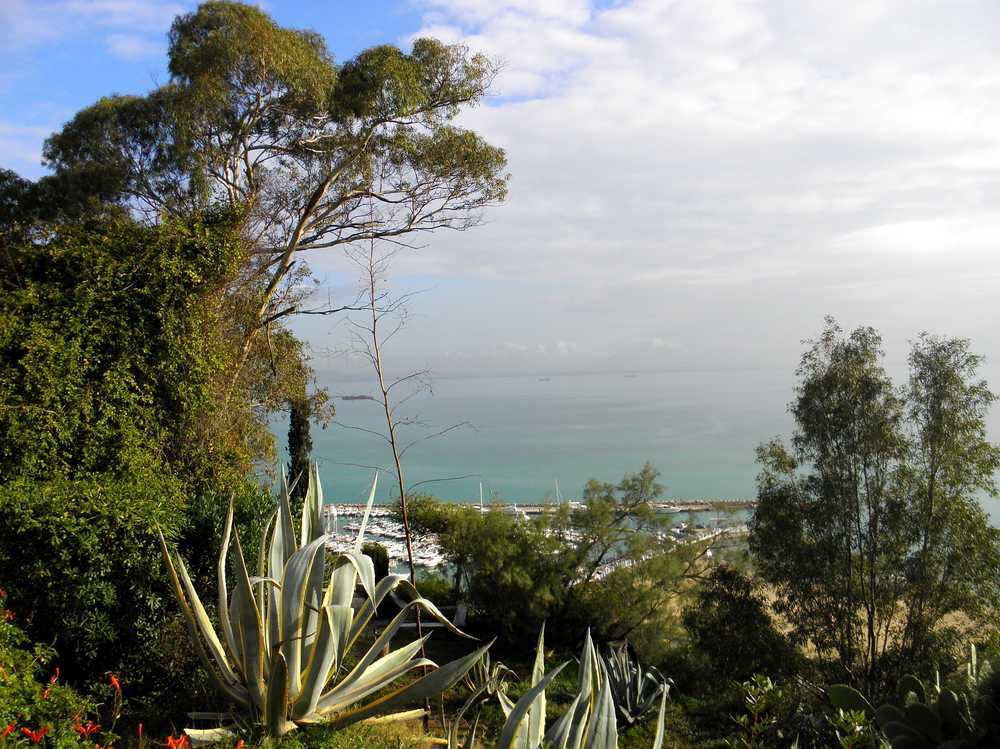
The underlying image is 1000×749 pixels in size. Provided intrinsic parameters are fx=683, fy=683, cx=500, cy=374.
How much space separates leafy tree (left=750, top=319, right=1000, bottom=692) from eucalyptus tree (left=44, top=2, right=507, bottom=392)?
6848 millimetres

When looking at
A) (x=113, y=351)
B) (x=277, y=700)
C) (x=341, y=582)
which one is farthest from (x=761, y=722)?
(x=113, y=351)

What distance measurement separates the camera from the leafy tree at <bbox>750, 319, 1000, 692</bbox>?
27.8 feet

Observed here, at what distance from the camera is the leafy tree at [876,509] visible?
334 inches

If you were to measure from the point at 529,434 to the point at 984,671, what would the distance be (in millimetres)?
61205

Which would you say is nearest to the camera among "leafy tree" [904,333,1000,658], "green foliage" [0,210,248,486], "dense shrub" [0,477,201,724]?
"dense shrub" [0,477,201,724]

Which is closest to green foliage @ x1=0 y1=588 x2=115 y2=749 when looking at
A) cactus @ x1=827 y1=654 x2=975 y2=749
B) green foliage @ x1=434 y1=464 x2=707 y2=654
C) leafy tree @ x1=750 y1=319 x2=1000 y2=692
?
cactus @ x1=827 y1=654 x2=975 y2=749

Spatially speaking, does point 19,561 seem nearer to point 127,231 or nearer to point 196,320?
point 196,320

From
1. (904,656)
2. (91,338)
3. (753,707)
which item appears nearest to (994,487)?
(904,656)

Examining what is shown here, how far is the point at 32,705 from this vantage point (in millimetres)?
3402

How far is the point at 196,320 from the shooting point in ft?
23.0

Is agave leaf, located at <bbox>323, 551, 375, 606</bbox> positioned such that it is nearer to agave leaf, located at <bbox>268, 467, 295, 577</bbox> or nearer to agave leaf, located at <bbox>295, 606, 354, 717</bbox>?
agave leaf, located at <bbox>295, 606, 354, 717</bbox>

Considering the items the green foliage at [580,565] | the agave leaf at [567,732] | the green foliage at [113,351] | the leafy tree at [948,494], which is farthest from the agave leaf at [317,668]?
the leafy tree at [948,494]

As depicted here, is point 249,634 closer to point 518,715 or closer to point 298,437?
point 518,715

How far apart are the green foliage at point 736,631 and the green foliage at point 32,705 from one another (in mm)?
7732
